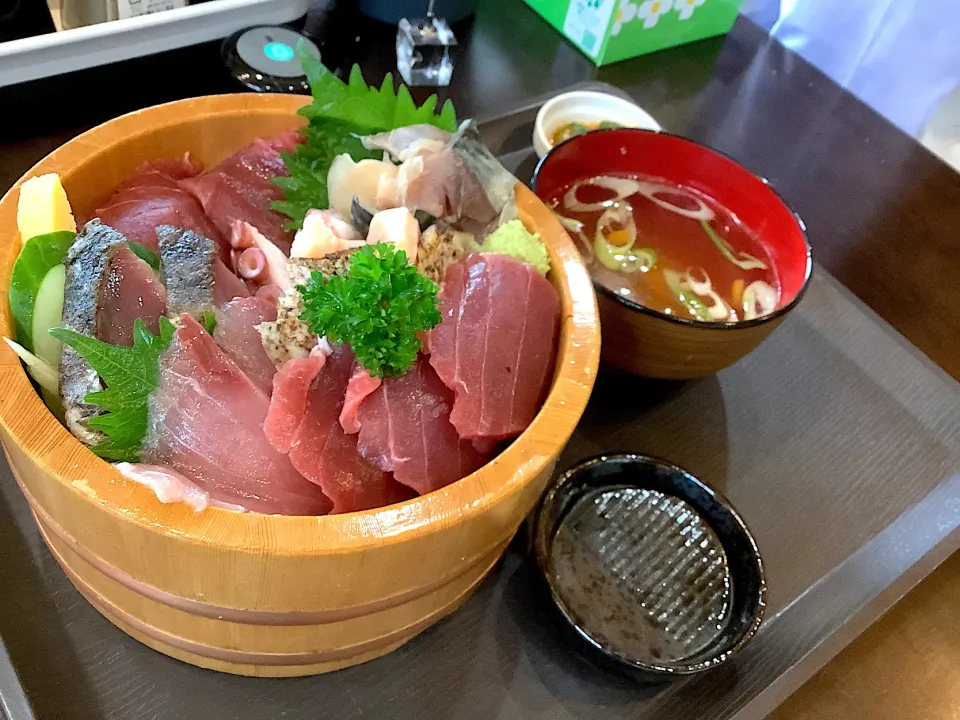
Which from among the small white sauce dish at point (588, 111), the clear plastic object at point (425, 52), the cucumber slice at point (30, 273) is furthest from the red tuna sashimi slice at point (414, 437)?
the clear plastic object at point (425, 52)

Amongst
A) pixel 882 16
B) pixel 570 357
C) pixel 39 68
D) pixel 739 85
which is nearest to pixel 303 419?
pixel 570 357

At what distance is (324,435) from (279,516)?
0.42 feet

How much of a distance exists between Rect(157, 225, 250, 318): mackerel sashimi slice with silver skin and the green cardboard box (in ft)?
4.05

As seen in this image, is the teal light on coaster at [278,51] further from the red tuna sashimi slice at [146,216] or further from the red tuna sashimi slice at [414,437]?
the red tuna sashimi slice at [414,437]

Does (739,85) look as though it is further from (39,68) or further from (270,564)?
(270,564)

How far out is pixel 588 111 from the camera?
4.96 feet

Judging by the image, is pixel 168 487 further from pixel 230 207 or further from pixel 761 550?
pixel 761 550

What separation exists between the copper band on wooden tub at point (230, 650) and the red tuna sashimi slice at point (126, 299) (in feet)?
0.82

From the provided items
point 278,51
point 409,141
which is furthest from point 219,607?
point 278,51

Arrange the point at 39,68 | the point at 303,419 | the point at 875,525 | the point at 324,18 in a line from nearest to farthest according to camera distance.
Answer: the point at 303,419, the point at 875,525, the point at 39,68, the point at 324,18

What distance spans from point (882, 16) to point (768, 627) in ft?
6.37

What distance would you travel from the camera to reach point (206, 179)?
960 mm

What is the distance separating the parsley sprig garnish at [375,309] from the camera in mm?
754

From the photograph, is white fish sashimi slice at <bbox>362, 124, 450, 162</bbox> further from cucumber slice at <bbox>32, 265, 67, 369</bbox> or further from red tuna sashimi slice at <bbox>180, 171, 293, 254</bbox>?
cucumber slice at <bbox>32, 265, 67, 369</bbox>
